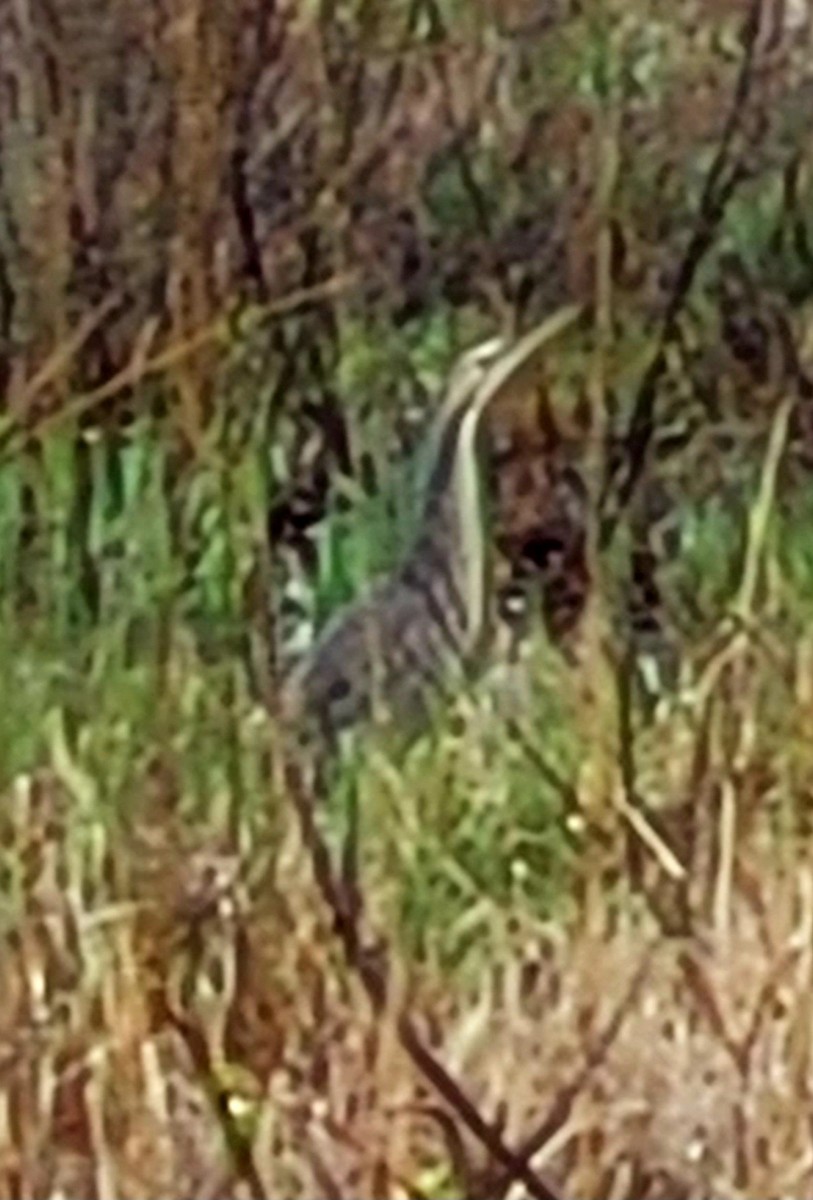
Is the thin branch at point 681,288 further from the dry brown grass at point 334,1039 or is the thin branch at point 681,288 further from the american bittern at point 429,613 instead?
the dry brown grass at point 334,1039

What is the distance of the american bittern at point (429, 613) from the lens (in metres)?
0.84

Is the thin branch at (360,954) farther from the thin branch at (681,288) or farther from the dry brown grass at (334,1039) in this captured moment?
the thin branch at (681,288)

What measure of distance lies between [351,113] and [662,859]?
0.31 m

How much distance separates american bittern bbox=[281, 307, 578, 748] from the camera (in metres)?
0.84

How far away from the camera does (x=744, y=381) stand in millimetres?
841

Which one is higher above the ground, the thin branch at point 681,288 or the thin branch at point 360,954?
the thin branch at point 681,288

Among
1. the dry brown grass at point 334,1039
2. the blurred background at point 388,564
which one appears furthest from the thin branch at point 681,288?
the dry brown grass at point 334,1039

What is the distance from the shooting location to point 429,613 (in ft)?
2.76

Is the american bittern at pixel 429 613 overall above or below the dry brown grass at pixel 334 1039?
above

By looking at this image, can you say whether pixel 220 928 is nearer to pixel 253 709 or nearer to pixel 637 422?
pixel 253 709

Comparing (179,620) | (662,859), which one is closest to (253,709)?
(179,620)

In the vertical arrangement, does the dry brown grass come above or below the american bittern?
below

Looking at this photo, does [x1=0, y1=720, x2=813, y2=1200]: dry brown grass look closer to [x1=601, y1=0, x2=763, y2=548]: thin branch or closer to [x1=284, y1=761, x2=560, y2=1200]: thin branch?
[x1=284, y1=761, x2=560, y2=1200]: thin branch

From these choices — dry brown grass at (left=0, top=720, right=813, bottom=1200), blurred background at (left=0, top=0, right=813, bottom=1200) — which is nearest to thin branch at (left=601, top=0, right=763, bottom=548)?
blurred background at (left=0, top=0, right=813, bottom=1200)
